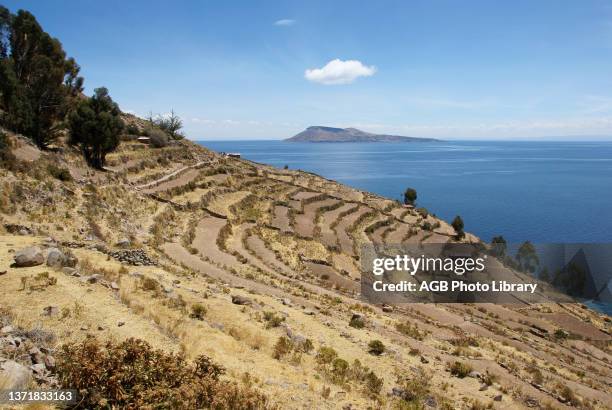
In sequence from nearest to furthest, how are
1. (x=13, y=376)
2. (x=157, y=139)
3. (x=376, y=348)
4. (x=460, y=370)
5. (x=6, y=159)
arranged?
1. (x=13, y=376)
2. (x=460, y=370)
3. (x=376, y=348)
4. (x=6, y=159)
5. (x=157, y=139)

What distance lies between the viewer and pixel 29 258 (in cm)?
1188

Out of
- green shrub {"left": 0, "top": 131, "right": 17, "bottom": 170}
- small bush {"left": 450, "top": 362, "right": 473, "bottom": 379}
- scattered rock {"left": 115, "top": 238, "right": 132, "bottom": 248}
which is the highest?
green shrub {"left": 0, "top": 131, "right": 17, "bottom": 170}

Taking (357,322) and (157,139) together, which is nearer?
(357,322)

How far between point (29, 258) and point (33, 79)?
104 feet

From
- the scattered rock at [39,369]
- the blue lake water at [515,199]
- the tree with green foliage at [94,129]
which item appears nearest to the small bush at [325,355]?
the scattered rock at [39,369]

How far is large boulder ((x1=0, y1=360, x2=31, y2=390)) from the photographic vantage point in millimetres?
6293

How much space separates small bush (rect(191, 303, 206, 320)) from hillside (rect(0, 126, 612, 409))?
0.05 m

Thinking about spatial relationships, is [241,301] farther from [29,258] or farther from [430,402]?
[430,402]

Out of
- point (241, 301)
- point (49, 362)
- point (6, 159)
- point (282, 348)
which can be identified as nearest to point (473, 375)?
point (282, 348)

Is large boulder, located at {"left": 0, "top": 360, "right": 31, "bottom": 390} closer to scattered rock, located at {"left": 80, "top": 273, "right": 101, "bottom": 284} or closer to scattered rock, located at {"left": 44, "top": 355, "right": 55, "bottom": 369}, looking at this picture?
scattered rock, located at {"left": 44, "top": 355, "right": 55, "bottom": 369}

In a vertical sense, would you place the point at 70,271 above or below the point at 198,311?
above

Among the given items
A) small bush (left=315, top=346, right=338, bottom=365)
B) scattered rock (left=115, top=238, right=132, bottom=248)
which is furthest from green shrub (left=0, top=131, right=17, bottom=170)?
small bush (left=315, top=346, right=338, bottom=365)

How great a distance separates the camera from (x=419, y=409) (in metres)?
9.24

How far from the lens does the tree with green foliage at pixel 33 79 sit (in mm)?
32562
